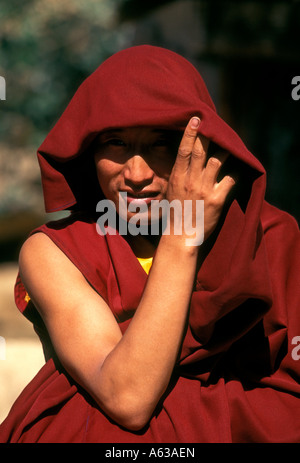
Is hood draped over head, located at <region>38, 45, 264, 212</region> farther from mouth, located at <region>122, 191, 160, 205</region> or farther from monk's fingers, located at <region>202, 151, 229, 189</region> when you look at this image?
mouth, located at <region>122, 191, 160, 205</region>

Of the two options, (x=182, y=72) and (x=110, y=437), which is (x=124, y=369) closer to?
(x=110, y=437)

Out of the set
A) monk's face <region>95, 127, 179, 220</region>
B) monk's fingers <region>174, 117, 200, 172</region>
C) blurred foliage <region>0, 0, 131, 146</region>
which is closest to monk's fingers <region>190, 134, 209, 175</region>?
monk's fingers <region>174, 117, 200, 172</region>

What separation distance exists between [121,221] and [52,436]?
74cm

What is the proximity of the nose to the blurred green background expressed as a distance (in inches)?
197

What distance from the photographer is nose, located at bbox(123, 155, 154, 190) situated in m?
1.85

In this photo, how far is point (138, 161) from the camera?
1852 millimetres

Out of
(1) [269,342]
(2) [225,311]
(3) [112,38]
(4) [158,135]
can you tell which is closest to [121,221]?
(4) [158,135]

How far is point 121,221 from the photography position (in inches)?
81.0

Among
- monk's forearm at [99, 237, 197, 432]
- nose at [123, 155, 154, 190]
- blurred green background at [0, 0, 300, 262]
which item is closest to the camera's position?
monk's forearm at [99, 237, 197, 432]

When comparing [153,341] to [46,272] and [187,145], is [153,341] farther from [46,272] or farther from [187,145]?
[187,145]

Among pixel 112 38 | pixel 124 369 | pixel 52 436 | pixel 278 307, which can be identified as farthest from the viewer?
pixel 112 38

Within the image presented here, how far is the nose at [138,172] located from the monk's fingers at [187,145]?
0.44 ft

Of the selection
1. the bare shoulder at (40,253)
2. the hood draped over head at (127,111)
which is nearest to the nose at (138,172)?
the hood draped over head at (127,111)

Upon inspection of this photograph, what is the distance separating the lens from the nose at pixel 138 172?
1.85 metres
